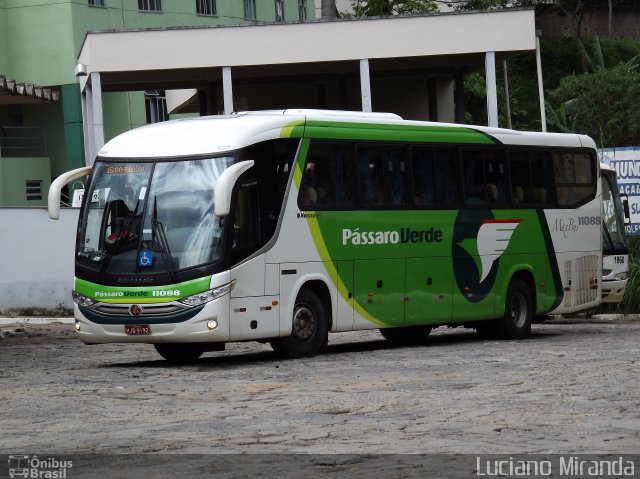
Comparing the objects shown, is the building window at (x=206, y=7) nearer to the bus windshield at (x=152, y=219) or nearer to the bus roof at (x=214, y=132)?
the bus roof at (x=214, y=132)

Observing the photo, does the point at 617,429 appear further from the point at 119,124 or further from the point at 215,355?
the point at 119,124

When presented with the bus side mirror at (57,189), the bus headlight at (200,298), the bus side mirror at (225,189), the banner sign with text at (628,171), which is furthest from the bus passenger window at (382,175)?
the banner sign with text at (628,171)

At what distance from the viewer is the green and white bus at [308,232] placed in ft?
60.8

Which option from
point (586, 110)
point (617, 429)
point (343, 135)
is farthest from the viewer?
point (586, 110)

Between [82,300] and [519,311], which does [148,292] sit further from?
[519,311]

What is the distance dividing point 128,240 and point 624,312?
14.6 meters

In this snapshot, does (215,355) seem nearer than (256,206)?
No

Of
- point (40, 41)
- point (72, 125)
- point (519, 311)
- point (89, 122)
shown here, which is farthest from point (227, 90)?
point (40, 41)

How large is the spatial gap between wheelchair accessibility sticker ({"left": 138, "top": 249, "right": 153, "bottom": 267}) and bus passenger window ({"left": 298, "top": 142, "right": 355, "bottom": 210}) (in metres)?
2.21

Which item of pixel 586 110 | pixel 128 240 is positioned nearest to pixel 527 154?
A: pixel 128 240

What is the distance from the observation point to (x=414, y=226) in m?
21.8

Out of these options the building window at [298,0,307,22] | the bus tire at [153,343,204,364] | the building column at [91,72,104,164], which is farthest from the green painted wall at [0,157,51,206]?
the bus tire at [153,343,204,364]

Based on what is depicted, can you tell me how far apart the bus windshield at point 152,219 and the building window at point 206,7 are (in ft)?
140

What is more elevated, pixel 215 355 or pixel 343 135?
pixel 343 135
